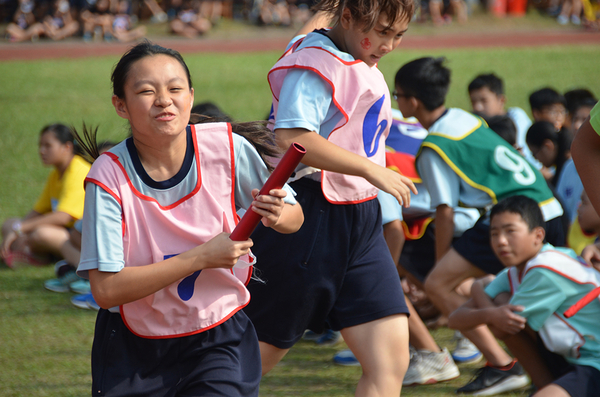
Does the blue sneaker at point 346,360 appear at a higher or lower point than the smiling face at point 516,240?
lower

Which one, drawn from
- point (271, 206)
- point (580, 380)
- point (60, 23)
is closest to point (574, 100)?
point (580, 380)

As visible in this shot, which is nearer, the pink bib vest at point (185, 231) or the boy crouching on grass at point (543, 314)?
the pink bib vest at point (185, 231)

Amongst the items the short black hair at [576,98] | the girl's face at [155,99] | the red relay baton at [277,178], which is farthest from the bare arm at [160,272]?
the short black hair at [576,98]

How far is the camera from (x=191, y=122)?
2164mm

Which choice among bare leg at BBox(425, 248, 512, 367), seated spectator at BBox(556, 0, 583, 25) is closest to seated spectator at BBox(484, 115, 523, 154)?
bare leg at BBox(425, 248, 512, 367)

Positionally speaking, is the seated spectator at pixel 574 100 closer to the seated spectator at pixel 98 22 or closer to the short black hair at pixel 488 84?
the short black hair at pixel 488 84

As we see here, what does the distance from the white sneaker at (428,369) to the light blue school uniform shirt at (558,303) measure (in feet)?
1.94

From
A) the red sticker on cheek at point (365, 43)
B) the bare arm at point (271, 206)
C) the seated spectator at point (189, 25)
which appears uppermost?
the red sticker on cheek at point (365, 43)

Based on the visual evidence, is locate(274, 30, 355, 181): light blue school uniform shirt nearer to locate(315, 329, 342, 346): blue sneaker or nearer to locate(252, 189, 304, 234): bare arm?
locate(252, 189, 304, 234): bare arm

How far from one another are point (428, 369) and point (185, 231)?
182 centimetres

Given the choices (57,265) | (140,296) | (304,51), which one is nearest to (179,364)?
(140,296)

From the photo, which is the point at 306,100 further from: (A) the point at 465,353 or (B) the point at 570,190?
(B) the point at 570,190

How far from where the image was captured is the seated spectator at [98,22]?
21.3 meters

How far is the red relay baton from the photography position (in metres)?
1.57
